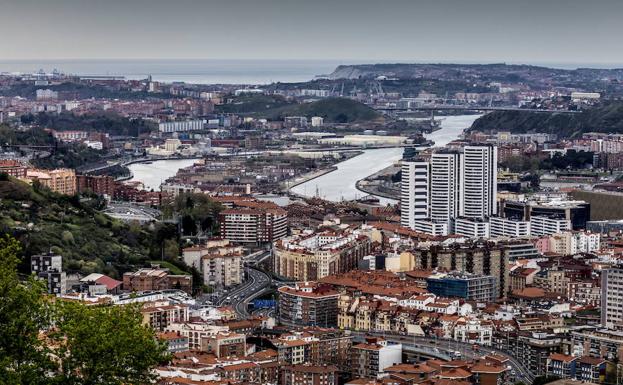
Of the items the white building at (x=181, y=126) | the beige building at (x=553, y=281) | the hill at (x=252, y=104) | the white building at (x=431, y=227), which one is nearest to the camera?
→ the beige building at (x=553, y=281)

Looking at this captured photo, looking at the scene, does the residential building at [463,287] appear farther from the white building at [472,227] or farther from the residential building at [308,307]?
the white building at [472,227]

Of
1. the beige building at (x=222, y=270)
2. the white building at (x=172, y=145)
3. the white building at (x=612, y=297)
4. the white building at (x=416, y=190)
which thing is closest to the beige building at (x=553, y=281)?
the white building at (x=612, y=297)

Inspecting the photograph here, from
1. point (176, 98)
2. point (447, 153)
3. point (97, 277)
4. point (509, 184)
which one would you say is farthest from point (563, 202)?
point (176, 98)

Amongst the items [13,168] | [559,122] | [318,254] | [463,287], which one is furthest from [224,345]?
[559,122]

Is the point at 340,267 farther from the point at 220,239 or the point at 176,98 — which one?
the point at 176,98

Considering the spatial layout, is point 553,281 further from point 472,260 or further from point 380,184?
point 380,184

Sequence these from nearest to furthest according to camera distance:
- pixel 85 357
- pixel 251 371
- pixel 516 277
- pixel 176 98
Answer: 1. pixel 85 357
2. pixel 251 371
3. pixel 516 277
4. pixel 176 98
